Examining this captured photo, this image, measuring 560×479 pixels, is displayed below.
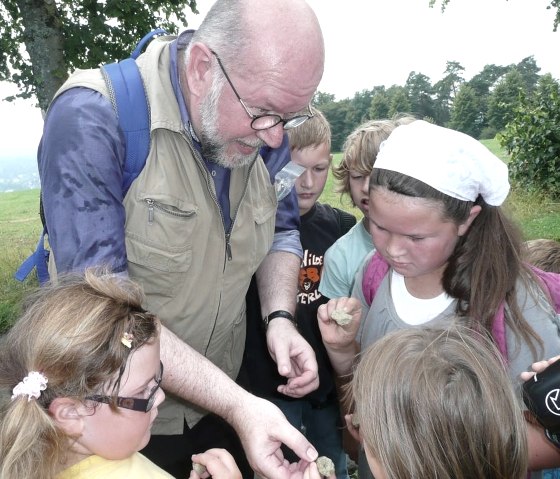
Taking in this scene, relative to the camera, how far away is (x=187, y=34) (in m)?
2.43

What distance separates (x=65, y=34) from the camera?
6832 mm

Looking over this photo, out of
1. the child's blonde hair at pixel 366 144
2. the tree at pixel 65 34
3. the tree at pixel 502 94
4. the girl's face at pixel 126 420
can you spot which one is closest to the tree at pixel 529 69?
the tree at pixel 502 94

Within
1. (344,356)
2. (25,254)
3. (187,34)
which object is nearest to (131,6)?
(25,254)

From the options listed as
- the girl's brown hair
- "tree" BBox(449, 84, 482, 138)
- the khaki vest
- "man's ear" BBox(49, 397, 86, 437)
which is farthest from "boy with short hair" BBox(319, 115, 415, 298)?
"tree" BBox(449, 84, 482, 138)

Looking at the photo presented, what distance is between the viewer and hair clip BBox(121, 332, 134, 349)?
66.3 inches

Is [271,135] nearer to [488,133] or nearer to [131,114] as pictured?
[131,114]

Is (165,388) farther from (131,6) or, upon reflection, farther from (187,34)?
(131,6)

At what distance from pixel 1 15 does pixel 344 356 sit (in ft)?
26.0

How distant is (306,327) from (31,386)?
1.86 meters

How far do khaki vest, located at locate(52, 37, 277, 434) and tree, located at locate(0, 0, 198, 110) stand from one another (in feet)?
15.0

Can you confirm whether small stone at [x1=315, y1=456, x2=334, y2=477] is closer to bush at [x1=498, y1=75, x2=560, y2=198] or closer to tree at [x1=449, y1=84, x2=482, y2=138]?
bush at [x1=498, y1=75, x2=560, y2=198]

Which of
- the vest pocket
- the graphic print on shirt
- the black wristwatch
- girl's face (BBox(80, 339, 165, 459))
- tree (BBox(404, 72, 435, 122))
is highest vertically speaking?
the vest pocket

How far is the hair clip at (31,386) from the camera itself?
156 cm

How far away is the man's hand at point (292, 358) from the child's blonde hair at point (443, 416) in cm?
59
